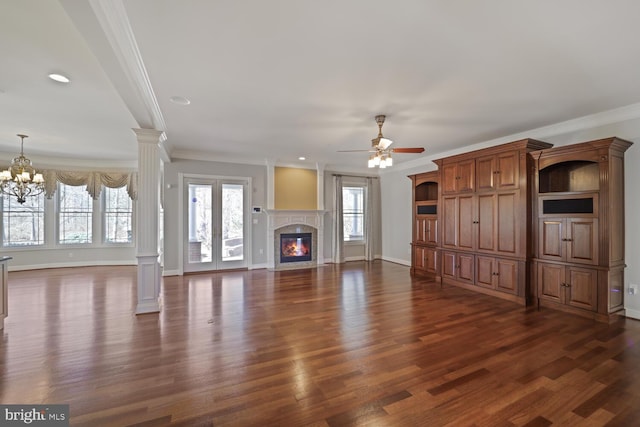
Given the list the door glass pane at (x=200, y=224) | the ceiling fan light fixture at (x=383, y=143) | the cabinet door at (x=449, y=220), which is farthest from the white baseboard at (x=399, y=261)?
the door glass pane at (x=200, y=224)

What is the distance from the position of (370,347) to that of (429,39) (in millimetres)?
2914

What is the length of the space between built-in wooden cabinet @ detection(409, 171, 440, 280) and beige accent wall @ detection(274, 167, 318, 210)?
2.65 meters

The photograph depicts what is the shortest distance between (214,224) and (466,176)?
557 centimetres

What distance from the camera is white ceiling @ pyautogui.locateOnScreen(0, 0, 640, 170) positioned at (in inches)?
78.6

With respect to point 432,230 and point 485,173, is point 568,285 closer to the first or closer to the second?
point 485,173

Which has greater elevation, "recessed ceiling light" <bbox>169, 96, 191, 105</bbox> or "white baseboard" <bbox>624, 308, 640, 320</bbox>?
"recessed ceiling light" <bbox>169, 96, 191, 105</bbox>

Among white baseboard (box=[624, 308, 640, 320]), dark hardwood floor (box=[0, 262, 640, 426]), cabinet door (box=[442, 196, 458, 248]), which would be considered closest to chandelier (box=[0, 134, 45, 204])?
dark hardwood floor (box=[0, 262, 640, 426])

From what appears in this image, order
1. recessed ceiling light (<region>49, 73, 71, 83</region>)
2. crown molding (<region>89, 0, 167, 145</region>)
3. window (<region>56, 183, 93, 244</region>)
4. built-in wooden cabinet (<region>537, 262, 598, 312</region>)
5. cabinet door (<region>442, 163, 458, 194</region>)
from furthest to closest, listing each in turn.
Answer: window (<region>56, 183, 93, 244</region>)
cabinet door (<region>442, 163, 458, 194</region>)
built-in wooden cabinet (<region>537, 262, 598, 312</region>)
recessed ceiling light (<region>49, 73, 71, 83</region>)
crown molding (<region>89, 0, 167, 145</region>)

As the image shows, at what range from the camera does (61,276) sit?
20.2ft

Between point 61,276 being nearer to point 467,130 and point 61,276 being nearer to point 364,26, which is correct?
point 364,26

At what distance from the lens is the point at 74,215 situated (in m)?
7.34

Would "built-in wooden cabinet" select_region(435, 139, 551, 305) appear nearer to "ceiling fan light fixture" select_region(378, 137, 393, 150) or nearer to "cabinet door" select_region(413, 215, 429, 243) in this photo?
"cabinet door" select_region(413, 215, 429, 243)

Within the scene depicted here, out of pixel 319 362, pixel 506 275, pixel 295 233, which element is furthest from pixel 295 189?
pixel 319 362

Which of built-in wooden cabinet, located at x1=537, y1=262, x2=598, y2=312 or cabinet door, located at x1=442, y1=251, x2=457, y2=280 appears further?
cabinet door, located at x1=442, y1=251, x2=457, y2=280
